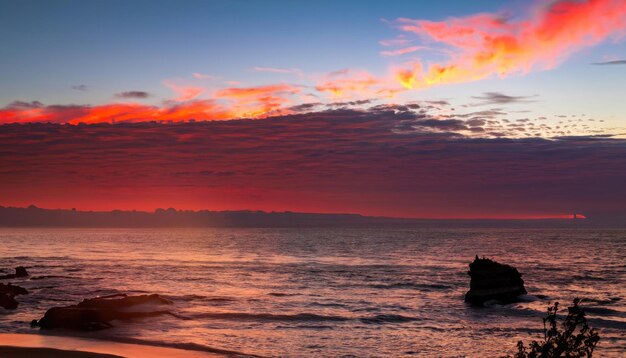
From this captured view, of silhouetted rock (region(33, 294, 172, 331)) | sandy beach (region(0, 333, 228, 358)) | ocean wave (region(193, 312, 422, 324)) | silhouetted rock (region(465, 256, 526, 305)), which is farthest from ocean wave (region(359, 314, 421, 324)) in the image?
sandy beach (region(0, 333, 228, 358))

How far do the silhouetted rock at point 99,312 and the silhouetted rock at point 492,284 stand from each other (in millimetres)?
23614

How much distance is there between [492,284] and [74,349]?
1279 inches

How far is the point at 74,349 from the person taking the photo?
990 inches

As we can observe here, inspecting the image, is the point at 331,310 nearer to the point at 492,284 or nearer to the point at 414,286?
the point at 492,284

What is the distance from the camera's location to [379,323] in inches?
1420

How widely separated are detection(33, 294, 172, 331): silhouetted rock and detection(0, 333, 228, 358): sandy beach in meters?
2.29

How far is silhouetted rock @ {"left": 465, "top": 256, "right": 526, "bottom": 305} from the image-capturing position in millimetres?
45781

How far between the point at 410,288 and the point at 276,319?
2425 cm

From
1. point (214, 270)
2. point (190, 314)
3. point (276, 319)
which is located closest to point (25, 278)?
point (214, 270)

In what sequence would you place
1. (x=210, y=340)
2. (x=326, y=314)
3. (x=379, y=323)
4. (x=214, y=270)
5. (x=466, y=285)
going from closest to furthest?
(x=210, y=340) → (x=379, y=323) → (x=326, y=314) → (x=466, y=285) → (x=214, y=270)

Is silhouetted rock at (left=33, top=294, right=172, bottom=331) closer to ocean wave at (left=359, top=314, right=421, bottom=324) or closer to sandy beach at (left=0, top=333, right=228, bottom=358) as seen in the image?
sandy beach at (left=0, top=333, right=228, bottom=358)

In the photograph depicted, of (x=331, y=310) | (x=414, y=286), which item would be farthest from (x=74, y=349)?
(x=414, y=286)

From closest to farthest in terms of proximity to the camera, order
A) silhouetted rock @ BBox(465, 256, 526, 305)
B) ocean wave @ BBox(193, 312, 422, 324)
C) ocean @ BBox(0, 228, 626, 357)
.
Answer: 1. ocean @ BBox(0, 228, 626, 357)
2. ocean wave @ BBox(193, 312, 422, 324)
3. silhouetted rock @ BBox(465, 256, 526, 305)

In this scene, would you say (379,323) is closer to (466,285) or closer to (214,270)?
(466,285)
